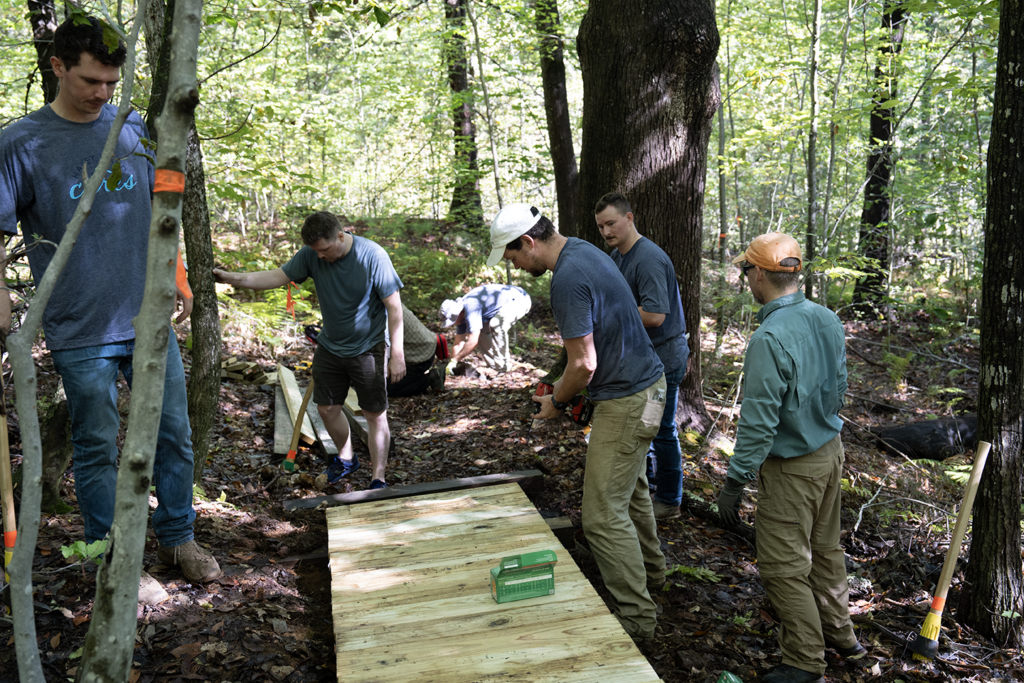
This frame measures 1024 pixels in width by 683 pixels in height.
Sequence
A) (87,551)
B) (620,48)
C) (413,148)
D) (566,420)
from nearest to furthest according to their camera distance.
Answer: (87,551) → (620,48) → (566,420) → (413,148)

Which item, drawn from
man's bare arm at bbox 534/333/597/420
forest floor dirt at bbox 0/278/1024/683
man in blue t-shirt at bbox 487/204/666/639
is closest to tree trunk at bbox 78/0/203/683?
forest floor dirt at bbox 0/278/1024/683

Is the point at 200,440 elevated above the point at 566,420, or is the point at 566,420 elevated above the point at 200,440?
the point at 200,440

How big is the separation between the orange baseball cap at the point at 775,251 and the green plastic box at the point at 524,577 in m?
1.77

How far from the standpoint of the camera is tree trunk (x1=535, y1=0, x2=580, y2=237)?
950cm

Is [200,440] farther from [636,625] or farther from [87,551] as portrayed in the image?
[636,625]

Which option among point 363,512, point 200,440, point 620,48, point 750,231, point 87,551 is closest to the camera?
point 87,551

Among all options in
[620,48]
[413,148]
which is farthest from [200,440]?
[413,148]

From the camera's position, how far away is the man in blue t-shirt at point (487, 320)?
334 inches

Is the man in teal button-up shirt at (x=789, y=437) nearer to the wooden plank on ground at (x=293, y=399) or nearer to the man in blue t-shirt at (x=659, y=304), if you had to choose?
the man in blue t-shirt at (x=659, y=304)

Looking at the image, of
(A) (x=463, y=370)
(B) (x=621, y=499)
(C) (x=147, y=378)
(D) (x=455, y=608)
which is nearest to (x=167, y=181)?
(C) (x=147, y=378)

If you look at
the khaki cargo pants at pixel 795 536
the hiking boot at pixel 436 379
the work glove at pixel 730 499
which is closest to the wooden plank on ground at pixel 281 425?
the hiking boot at pixel 436 379

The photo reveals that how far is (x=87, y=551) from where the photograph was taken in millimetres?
1925

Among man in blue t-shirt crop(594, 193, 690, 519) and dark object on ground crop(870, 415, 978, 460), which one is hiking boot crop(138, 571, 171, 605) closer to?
man in blue t-shirt crop(594, 193, 690, 519)

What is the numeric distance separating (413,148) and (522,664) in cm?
1643
